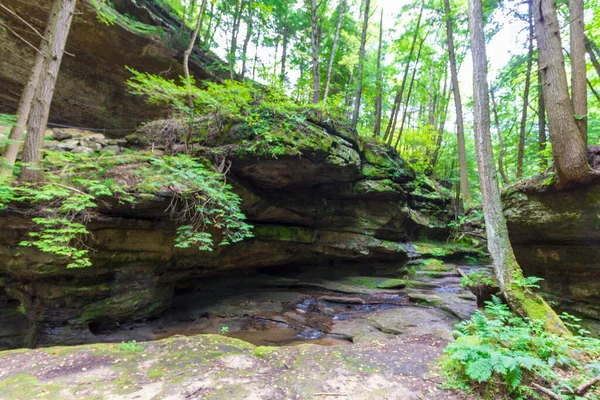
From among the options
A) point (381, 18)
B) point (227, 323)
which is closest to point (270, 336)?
point (227, 323)

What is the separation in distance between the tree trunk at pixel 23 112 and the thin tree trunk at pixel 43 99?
0.09m

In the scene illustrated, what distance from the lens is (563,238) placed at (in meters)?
7.00

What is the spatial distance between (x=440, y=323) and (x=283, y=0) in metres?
15.7

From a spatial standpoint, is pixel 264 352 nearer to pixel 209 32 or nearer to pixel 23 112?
pixel 23 112

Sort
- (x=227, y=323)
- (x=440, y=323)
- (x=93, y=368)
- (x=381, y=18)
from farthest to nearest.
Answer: (x=381, y=18) < (x=227, y=323) < (x=440, y=323) < (x=93, y=368)

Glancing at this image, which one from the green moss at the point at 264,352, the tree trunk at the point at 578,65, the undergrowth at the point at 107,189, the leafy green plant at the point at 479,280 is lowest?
the green moss at the point at 264,352

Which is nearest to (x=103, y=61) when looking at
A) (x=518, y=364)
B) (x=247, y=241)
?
(x=247, y=241)

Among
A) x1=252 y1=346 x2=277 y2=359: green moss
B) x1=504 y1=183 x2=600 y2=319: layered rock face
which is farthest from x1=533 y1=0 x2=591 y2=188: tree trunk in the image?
x1=252 y1=346 x2=277 y2=359: green moss

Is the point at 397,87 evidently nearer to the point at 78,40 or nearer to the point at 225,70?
the point at 225,70

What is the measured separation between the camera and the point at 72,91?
9750mm

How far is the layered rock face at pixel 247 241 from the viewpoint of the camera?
6.39 m

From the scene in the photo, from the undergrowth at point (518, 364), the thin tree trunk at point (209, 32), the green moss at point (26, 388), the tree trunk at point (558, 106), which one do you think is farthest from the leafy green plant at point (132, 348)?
the thin tree trunk at point (209, 32)

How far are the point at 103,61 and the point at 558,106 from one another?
541 inches

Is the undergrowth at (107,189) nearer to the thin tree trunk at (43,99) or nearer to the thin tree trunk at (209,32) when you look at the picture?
the thin tree trunk at (43,99)
